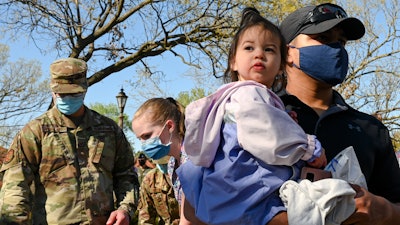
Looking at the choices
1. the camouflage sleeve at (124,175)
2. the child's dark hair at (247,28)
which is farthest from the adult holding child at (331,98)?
the camouflage sleeve at (124,175)

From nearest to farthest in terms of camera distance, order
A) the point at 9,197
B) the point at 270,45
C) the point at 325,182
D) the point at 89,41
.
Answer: the point at 325,182
the point at 270,45
the point at 9,197
the point at 89,41

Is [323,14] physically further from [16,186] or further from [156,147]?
[16,186]

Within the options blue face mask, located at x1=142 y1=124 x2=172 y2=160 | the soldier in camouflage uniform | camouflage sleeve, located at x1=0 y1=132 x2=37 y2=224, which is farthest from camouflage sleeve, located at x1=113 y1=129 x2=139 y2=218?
camouflage sleeve, located at x1=0 y1=132 x2=37 y2=224

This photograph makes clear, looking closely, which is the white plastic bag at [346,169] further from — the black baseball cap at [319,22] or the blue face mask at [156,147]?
the blue face mask at [156,147]

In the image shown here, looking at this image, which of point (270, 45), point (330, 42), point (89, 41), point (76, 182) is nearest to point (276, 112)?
point (270, 45)

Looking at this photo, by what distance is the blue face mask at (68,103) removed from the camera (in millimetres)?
4301

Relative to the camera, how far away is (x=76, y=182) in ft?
13.7

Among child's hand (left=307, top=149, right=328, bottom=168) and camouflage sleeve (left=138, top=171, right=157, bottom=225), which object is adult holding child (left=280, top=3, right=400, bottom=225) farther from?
camouflage sleeve (left=138, top=171, right=157, bottom=225)

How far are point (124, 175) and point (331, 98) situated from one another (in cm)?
239

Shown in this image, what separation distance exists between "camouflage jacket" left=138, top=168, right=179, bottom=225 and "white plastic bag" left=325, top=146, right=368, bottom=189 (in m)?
4.29

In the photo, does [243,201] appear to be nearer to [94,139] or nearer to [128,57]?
[94,139]

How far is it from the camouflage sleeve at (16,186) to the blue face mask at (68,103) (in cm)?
31

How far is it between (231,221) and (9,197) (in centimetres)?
267

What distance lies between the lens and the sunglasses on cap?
2.42 m
